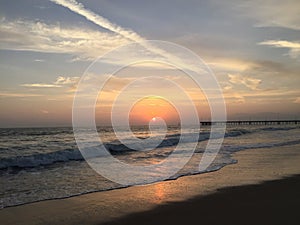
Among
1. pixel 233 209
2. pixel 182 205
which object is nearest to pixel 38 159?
pixel 182 205

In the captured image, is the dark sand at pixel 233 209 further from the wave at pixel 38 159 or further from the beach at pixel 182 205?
the wave at pixel 38 159

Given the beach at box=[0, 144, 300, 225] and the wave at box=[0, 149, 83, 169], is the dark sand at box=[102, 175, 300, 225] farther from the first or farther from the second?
the wave at box=[0, 149, 83, 169]

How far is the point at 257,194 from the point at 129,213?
3950 mm

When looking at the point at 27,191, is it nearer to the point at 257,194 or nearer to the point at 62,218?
the point at 62,218

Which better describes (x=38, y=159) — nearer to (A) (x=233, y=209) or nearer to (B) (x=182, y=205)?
(B) (x=182, y=205)

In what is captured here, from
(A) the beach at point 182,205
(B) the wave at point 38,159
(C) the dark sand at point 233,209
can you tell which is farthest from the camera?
(B) the wave at point 38,159

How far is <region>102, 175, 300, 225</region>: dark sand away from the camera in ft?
22.2

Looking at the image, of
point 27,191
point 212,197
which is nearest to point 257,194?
point 212,197

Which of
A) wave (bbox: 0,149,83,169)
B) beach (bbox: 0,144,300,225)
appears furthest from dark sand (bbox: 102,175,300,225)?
wave (bbox: 0,149,83,169)

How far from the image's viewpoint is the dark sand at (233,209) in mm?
6762

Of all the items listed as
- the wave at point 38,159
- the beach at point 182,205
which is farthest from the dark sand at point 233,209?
the wave at point 38,159

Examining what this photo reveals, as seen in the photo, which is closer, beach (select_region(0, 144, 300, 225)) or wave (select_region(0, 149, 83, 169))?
beach (select_region(0, 144, 300, 225))

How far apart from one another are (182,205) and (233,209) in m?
1.27

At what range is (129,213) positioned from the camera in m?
7.46
